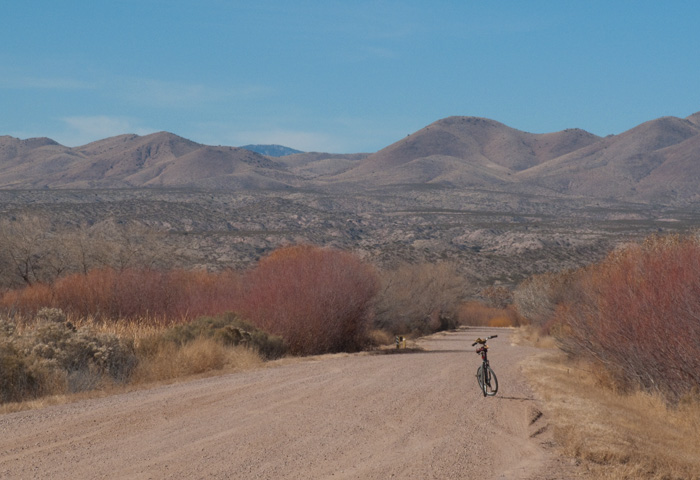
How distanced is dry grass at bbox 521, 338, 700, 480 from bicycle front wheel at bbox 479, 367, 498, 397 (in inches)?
41.3

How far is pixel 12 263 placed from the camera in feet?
146

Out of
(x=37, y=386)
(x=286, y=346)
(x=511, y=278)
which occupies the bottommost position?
(x=511, y=278)

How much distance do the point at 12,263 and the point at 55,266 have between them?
2.39m

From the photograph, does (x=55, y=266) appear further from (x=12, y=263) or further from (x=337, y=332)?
(x=337, y=332)

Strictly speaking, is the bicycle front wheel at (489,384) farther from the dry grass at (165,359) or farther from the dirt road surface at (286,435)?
the dry grass at (165,359)

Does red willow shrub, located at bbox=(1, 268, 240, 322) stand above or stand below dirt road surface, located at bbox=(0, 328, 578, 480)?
below

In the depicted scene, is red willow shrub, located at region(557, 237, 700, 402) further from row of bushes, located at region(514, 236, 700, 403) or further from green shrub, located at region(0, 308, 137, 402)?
green shrub, located at region(0, 308, 137, 402)

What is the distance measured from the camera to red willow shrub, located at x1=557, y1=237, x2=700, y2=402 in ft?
49.5

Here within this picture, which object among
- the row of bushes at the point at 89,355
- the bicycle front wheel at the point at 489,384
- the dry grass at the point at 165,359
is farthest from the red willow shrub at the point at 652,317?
the row of bushes at the point at 89,355

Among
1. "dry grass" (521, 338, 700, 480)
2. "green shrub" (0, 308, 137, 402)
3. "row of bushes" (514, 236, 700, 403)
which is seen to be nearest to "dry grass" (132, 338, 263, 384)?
"green shrub" (0, 308, 137, 402)

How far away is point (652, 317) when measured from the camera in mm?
15922

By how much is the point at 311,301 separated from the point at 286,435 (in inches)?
745

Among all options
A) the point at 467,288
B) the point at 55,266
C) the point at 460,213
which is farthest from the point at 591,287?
the point at 460,213

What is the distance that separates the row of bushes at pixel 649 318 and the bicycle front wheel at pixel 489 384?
11.8 ft
